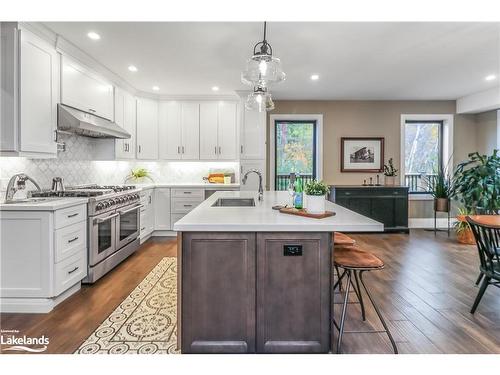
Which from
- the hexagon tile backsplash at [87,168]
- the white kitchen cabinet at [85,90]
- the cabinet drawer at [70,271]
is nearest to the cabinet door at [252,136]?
the hexagon tile backsplash at [87,168]

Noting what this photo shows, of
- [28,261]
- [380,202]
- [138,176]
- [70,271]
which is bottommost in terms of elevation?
[70,271]

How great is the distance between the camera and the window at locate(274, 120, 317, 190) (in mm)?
6547

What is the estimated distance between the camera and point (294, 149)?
658 cm

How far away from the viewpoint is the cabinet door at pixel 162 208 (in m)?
5.59

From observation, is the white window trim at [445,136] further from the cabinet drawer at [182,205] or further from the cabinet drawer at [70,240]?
the cabinet drawer at [70,240]

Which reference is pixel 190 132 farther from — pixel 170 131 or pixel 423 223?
pixel 423 223

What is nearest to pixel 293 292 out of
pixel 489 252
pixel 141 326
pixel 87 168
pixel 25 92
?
pixel 141 326

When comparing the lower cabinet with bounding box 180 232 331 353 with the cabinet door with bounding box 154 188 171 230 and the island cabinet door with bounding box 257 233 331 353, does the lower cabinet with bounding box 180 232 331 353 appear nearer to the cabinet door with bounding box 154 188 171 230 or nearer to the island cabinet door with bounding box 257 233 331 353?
the island cabinet door with bounding box 257 233 331 353

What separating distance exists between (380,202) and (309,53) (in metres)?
3.34

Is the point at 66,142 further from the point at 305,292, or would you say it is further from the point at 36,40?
the point at 305,292

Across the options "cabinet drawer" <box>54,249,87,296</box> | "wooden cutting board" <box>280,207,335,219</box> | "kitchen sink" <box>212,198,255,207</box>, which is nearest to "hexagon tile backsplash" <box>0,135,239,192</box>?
"cabinet drawer" <box>54,249,87,296</box>

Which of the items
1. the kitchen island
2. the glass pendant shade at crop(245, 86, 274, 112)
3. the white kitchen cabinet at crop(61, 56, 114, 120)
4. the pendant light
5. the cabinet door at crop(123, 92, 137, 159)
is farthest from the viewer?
the cabinet door at crop(123, 92, 137, 159)

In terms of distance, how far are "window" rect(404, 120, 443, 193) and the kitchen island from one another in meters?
5.47

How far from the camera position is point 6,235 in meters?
2.66
